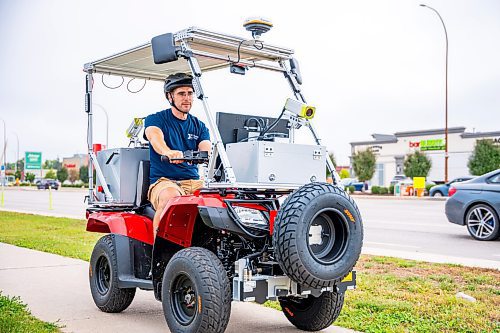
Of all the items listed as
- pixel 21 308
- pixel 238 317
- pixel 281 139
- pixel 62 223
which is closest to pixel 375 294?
pixel 238 317

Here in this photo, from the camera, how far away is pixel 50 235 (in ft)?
44.9

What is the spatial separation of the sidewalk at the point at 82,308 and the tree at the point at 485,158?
42.6 metres

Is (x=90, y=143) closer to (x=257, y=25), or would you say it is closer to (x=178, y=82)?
(x=178, y=82)

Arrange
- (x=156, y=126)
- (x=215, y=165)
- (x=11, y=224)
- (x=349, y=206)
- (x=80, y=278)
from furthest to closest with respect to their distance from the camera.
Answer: (x=11, y=224), (x=80, y=278), (x=156, y=126), (x=215, y=165), (x=349, y=206)

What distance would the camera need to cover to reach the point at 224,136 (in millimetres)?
5301

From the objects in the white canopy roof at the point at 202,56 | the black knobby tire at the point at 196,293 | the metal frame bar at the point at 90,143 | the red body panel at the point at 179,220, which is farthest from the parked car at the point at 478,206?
the black knobby tire at the point at 196,293

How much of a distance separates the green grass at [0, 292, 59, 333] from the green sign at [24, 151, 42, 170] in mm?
107570

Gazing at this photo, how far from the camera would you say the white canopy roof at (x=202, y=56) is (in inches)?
211

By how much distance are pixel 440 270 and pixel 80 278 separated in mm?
4831

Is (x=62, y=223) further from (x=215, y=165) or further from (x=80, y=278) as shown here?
(x=215, y=165)

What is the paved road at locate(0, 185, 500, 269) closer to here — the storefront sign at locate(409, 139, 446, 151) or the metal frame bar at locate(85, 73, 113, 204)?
the metal frame bar at locate(85, 73, 113, 204)

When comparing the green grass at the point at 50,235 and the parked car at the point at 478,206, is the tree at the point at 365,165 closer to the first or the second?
the green grass at the point at 50,235

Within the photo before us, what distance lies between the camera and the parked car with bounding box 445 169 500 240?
1288 centimetres

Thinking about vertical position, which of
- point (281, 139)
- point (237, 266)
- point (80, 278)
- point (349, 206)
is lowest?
point (80, 278)
